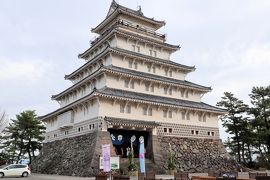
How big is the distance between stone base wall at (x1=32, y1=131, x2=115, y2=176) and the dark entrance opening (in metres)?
3.60

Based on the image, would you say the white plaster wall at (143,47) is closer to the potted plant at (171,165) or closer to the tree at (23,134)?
the potted plant at (171,165)

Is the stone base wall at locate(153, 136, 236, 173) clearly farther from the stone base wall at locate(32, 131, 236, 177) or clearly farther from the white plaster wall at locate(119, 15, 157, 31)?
the white plaster wall at locate(119, 15, 157, 31)

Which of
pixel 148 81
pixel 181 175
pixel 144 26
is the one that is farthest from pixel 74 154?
pixel 144 26

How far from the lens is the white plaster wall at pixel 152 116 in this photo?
104 ft

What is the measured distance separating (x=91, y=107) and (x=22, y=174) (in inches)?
426

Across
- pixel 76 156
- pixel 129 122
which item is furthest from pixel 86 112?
pixel 129 122

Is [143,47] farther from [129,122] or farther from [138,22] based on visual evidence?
[129,122]

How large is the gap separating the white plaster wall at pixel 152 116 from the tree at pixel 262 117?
7.93m

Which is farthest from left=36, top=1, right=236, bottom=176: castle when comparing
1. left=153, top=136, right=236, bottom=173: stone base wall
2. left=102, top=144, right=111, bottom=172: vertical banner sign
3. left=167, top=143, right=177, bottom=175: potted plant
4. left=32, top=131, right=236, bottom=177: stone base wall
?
left=102, top=144, right=111, bottom=172: vertical banner sign

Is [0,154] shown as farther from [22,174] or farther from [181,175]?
[181,175]

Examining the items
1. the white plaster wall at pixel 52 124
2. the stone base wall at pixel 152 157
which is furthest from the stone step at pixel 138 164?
the white plaster wall at pixel 52 124

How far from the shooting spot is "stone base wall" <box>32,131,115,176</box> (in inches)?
1131

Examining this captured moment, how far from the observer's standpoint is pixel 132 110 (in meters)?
33.7

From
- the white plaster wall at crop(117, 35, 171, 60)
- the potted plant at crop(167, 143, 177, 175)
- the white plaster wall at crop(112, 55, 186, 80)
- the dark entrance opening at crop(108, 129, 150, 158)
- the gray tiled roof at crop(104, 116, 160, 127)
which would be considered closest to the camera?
the gray tiled roof at crop(104, 116, 160, 127)
